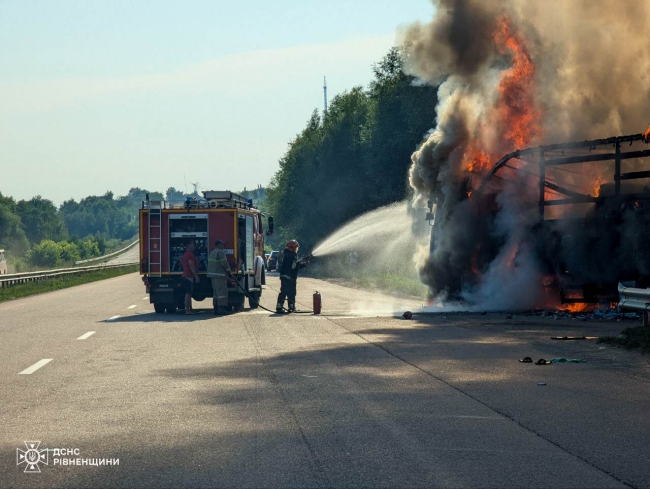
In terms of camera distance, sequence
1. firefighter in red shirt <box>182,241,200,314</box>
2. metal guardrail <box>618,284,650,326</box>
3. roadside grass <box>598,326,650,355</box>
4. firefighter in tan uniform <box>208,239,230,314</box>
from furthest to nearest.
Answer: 1. firefighter in red shirt <box>182,241,200,314</box>
2. firefighter in tan uniform <box>208,239,230,314</box>
3. metal guardrail <box>618,284,650,326</box>
4. roadside grass <box>598,326,650,355</box>

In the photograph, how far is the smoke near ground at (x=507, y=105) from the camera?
25938mm

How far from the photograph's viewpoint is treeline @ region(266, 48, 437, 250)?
203 ft

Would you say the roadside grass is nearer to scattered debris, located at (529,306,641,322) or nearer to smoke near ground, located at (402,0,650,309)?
scattered debris, located at (529,306,641,322)

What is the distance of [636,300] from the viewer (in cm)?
1841

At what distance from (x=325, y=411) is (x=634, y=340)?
7.42 m

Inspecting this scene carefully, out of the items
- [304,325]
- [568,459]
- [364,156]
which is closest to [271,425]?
[568,459]

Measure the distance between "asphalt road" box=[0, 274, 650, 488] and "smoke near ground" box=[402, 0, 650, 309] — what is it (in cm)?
802

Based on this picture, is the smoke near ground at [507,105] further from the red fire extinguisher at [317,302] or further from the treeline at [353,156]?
the treeline at [353,156]

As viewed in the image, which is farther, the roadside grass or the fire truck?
the fire truck

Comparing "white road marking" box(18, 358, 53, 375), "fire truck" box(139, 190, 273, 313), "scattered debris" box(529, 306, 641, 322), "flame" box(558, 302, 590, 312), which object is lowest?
"white road marking" box(18, 358, 53, 375)

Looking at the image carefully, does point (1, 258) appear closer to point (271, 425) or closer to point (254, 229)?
point (254, 229)

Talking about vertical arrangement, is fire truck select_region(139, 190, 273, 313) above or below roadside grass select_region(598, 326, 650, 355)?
above

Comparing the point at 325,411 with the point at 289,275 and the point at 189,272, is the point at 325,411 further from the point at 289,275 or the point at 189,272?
the point at 189,272

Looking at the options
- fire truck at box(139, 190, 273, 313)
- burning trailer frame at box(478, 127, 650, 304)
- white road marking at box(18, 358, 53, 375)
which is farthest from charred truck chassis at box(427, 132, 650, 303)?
white road marking at box(18, 358, 53, 375)
